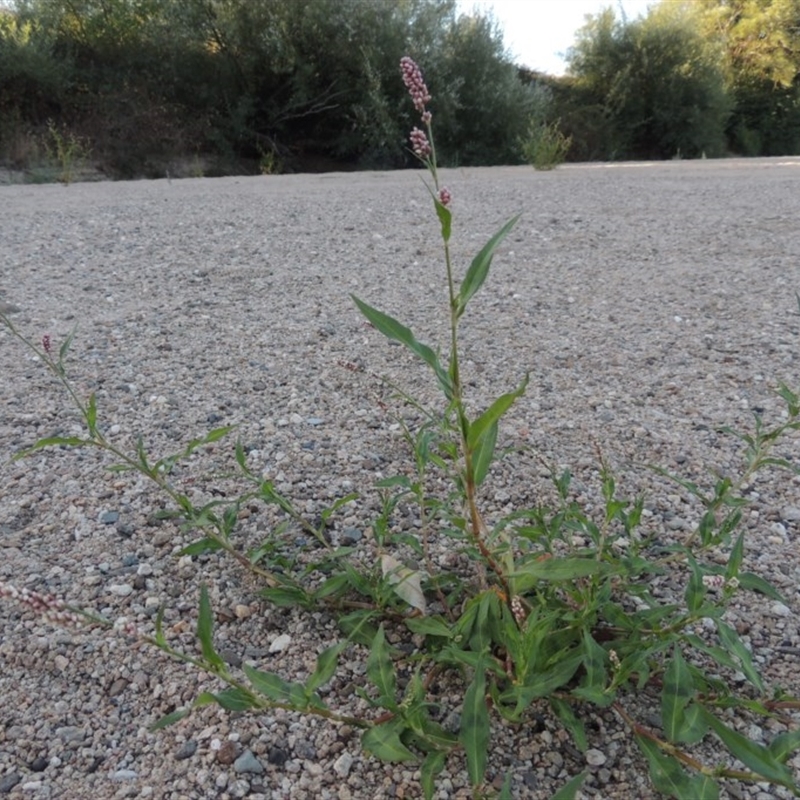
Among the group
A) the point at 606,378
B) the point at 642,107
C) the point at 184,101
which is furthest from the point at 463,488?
the point at 642,107

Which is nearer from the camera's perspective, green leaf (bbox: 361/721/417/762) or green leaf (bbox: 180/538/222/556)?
green leaf (bbox: 361/721/417/762)

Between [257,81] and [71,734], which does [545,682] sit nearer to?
[71,734]

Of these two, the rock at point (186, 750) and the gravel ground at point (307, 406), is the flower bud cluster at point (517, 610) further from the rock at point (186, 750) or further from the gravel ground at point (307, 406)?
the rock at point (186, 750)

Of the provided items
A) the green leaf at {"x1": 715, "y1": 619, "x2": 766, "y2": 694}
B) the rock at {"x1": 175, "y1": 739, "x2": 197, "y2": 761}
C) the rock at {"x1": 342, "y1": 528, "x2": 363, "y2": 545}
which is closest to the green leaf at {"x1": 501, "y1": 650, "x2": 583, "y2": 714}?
the green leaf at {"x1": 715, "y1": 619, "x2": 766, "y2": 694}

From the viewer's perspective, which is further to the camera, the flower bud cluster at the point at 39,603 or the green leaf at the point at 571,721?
the green leaf at the point at 571,721

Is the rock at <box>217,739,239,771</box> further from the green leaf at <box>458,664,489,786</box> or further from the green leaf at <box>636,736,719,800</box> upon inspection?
the green leaf at <box>636,736,719,800</box>

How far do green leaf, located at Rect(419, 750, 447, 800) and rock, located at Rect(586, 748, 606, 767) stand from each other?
242 mm

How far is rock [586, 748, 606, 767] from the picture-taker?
1.29 m

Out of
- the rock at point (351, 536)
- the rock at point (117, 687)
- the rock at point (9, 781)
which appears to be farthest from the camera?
the rock at point (351, 536)

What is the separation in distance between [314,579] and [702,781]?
0.87m

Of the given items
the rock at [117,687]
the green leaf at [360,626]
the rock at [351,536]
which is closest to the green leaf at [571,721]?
the green leaf at [360,626]

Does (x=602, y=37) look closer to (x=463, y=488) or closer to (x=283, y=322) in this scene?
(x=283, y=322)

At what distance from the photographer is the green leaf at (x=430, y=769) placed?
1153mm

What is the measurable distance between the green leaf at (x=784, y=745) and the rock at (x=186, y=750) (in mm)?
894
